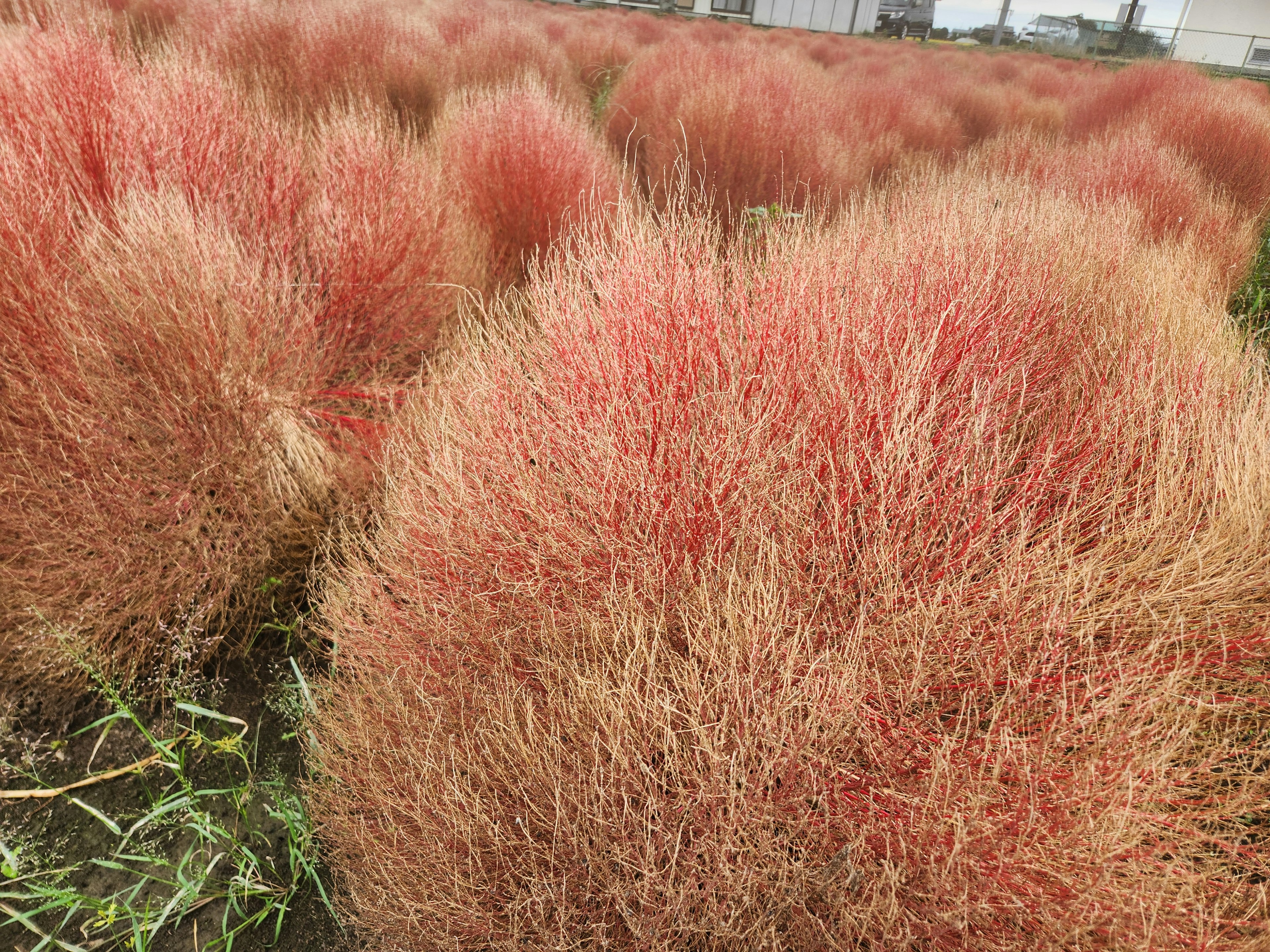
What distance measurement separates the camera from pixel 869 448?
159 cm

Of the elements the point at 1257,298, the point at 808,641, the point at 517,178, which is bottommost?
the point at 808,641

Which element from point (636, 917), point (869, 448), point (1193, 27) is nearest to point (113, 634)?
point (636, 917)

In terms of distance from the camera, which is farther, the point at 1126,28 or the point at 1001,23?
the point at 1001,23

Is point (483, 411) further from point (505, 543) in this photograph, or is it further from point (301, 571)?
point (301, 571)

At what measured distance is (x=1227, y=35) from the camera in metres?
18.8

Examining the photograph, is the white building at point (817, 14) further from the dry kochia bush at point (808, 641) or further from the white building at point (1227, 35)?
the dry kochia bush at point (808, 641)

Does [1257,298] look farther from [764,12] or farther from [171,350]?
[764,12]

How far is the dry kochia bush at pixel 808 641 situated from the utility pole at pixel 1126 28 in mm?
25009

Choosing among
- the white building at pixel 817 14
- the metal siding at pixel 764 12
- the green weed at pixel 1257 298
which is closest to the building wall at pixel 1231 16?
the white building at pixel 817 14

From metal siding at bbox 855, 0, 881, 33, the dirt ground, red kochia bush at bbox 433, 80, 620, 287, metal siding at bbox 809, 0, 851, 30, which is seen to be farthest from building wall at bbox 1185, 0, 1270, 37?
the dirt ground

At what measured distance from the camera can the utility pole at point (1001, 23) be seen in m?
23.0

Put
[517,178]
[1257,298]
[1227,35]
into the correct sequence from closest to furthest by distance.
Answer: [517,178] → [1257,298] → [1227,35]

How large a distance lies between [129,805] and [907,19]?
31665 mm

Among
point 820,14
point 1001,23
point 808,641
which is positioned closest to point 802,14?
point 820,14
